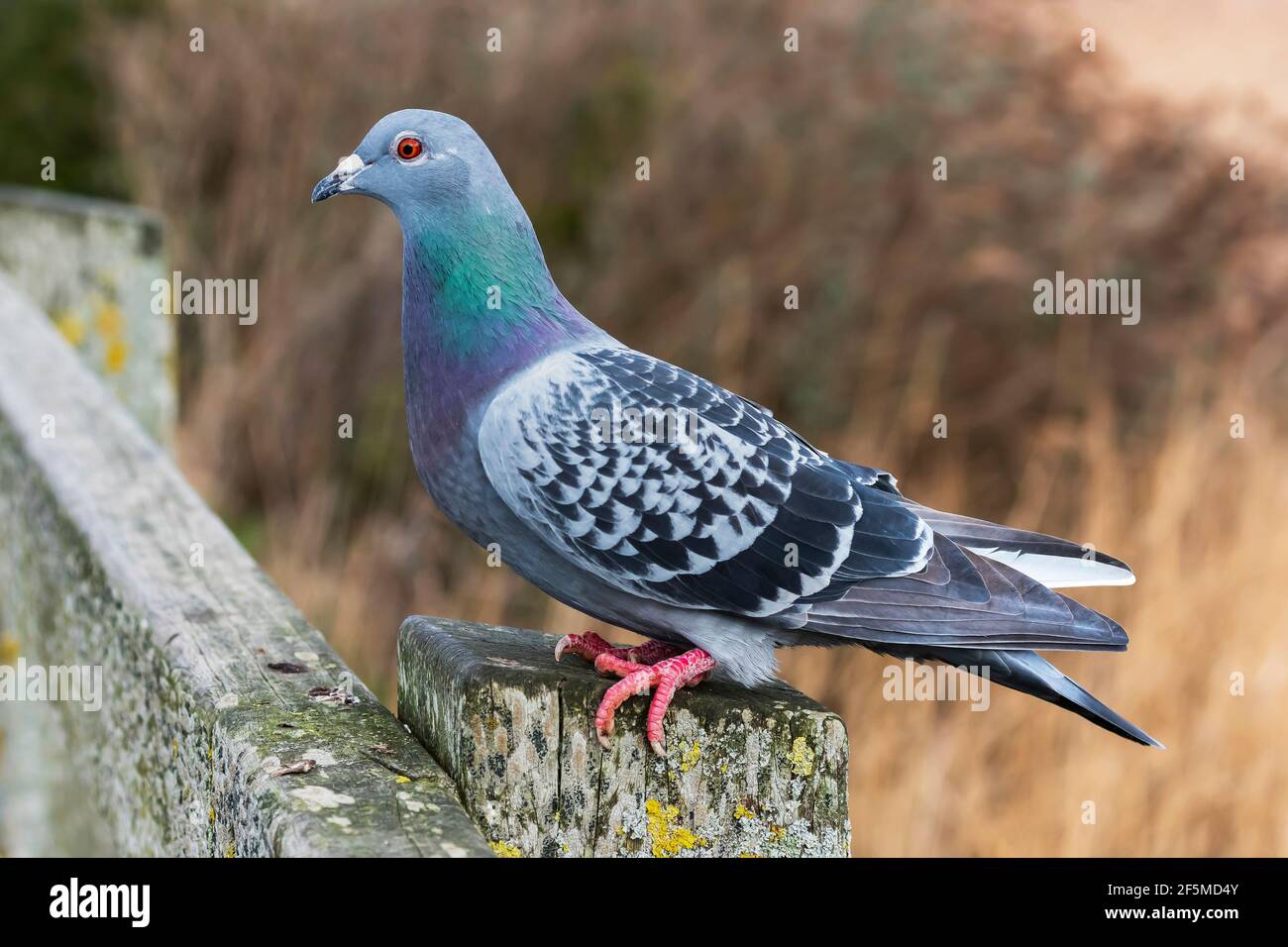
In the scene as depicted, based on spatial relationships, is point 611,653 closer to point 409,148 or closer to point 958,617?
point 958,617

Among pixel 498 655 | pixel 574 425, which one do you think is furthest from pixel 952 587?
pixel 498 655

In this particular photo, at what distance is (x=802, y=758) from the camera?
1.86 meters

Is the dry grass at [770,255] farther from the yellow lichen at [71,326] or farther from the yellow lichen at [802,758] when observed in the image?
the yellow lichen at [802,758]

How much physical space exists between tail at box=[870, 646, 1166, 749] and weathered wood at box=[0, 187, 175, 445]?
2990mm

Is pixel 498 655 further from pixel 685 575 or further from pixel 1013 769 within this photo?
pixel 1013 769

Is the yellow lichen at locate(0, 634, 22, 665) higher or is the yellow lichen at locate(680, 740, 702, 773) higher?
the yellow lichen at locate(680, 740, 702, 773)

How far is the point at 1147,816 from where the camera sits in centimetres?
463

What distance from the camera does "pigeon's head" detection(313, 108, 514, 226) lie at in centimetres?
259

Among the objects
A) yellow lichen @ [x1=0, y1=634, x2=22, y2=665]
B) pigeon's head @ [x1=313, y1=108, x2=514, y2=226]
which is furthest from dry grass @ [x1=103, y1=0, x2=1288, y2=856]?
pigeon's head @ [x1=313, y1=108, x2=514, y2=226]

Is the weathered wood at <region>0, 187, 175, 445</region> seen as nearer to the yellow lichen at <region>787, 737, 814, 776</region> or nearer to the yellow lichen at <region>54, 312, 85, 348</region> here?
the yellow lichen at <region>54, 312, 85, 348</region>

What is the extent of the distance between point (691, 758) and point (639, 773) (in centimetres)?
8

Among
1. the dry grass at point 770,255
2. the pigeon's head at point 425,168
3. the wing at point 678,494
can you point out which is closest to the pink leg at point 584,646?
the wing at point 678,494

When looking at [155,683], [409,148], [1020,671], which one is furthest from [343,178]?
[1020,671]

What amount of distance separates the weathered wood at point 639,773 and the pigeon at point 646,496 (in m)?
0.48
